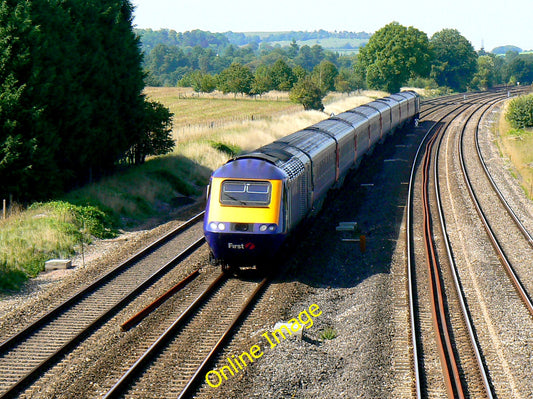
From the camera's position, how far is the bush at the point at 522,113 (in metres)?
48.1

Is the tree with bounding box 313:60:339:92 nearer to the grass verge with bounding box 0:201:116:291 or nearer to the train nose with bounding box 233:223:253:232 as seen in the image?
the grass verge with bounding box 0:201:116:291

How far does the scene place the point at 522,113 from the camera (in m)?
48.6

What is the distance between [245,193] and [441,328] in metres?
6.02

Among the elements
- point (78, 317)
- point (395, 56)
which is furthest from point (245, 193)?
point (395, 56)

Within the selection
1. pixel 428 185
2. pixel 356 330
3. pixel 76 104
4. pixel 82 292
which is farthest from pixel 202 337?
pixel 428 185

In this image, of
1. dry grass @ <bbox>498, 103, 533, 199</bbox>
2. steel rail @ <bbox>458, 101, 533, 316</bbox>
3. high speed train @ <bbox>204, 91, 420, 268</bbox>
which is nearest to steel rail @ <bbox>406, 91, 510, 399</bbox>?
steel rail @ <bbox>458, 101, 533, 316</bbox>

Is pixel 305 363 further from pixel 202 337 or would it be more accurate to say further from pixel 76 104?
pixel 76 104

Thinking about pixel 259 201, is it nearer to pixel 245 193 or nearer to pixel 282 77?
pixel 245 193

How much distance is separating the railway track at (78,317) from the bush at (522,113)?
35.9m

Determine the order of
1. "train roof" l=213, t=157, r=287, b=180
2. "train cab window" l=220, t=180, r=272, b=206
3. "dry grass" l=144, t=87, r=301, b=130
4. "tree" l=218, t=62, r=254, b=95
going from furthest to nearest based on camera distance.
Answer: "tree" l=218, t=62, r=254, b=95 → "dry grass" l=144, t=87, r=301, b=130 → "train roof" l=213, t=157, r=287, b=180 → "train cab window" l=220, t=180, r=272, b=206

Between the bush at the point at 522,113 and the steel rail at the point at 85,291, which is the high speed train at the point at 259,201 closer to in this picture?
the steel rail at the point at 85,291

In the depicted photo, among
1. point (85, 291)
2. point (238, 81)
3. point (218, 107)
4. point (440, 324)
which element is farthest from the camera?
point (238, 81)

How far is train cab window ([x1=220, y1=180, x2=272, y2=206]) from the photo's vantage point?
53.6 ft

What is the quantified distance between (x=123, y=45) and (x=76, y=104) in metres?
6.07
